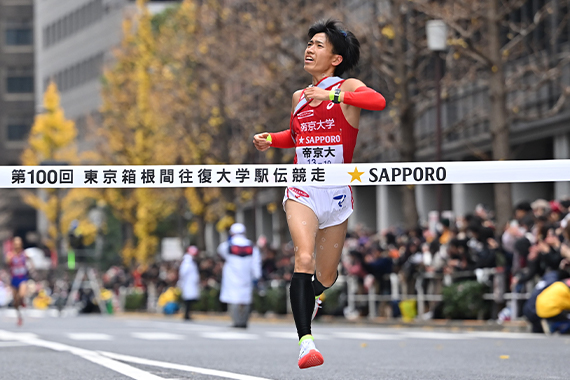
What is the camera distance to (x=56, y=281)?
60.7 metres

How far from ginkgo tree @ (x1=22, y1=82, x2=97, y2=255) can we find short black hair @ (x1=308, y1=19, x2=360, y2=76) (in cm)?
6052

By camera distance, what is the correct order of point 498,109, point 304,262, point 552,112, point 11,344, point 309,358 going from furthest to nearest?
point 498,109 → point 552,112 → point 11,344 → point 304,262 → point 309,358

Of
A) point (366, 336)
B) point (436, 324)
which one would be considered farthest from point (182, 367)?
point (436, 324)

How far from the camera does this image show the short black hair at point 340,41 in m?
8.00

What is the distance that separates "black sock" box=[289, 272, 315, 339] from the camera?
772 cm

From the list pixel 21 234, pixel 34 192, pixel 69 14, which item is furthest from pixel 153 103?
pixel 21 234

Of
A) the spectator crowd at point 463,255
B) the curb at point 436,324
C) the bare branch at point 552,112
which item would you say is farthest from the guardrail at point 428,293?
the bare branch at point 552,112

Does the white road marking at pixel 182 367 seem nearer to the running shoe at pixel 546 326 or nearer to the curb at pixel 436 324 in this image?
the running shoe at pixel 546 326

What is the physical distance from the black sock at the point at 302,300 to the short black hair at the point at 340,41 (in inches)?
51.5

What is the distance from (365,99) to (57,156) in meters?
63.6

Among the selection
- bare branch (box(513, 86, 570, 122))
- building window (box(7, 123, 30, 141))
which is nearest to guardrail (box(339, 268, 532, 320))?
bare branch (box(513, 86, 570, 122))

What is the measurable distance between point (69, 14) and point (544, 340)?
8113 centimetres

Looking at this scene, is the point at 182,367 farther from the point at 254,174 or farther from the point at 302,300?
the point at 302,300

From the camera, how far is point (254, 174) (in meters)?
8.43
